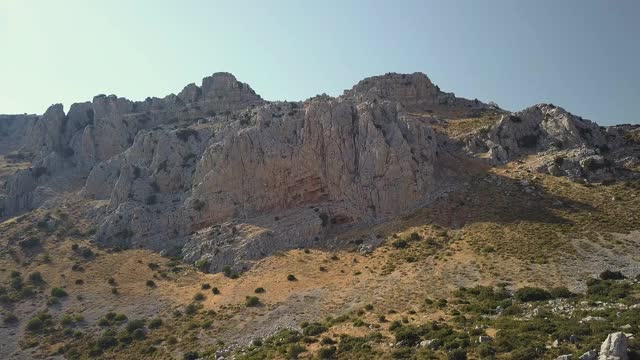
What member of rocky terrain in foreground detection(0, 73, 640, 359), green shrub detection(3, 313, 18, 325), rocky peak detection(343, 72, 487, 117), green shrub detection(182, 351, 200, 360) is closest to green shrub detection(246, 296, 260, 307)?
rocky terrain in foreground detection(0, 73, 640, 359)

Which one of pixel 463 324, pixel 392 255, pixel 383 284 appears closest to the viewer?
pixel 463 324

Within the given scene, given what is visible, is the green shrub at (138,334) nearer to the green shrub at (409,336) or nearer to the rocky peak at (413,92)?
the green shrub at (409,336)

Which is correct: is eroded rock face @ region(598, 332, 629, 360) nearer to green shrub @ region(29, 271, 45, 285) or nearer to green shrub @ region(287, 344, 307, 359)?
green shrub @ region(287, 344, 307, 359)

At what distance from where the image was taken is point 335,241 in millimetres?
70750

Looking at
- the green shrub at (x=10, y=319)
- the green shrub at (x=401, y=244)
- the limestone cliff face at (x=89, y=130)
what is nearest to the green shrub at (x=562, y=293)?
the green shrub at (x=401, y=244)

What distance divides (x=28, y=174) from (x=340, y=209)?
67484mm

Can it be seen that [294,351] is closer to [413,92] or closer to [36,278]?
[36,278]

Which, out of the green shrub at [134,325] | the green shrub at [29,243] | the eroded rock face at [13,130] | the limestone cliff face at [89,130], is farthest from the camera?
the eroded rock face at [13,130]

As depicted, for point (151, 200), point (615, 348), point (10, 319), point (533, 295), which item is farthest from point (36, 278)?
point (615, 348)

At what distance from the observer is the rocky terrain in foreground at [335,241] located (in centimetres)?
4405

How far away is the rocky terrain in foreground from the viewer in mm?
44053

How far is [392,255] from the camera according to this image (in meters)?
63.1

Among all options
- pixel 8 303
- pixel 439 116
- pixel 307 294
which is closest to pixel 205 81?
pixel 439 116

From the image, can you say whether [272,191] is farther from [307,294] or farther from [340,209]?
[307,294]
